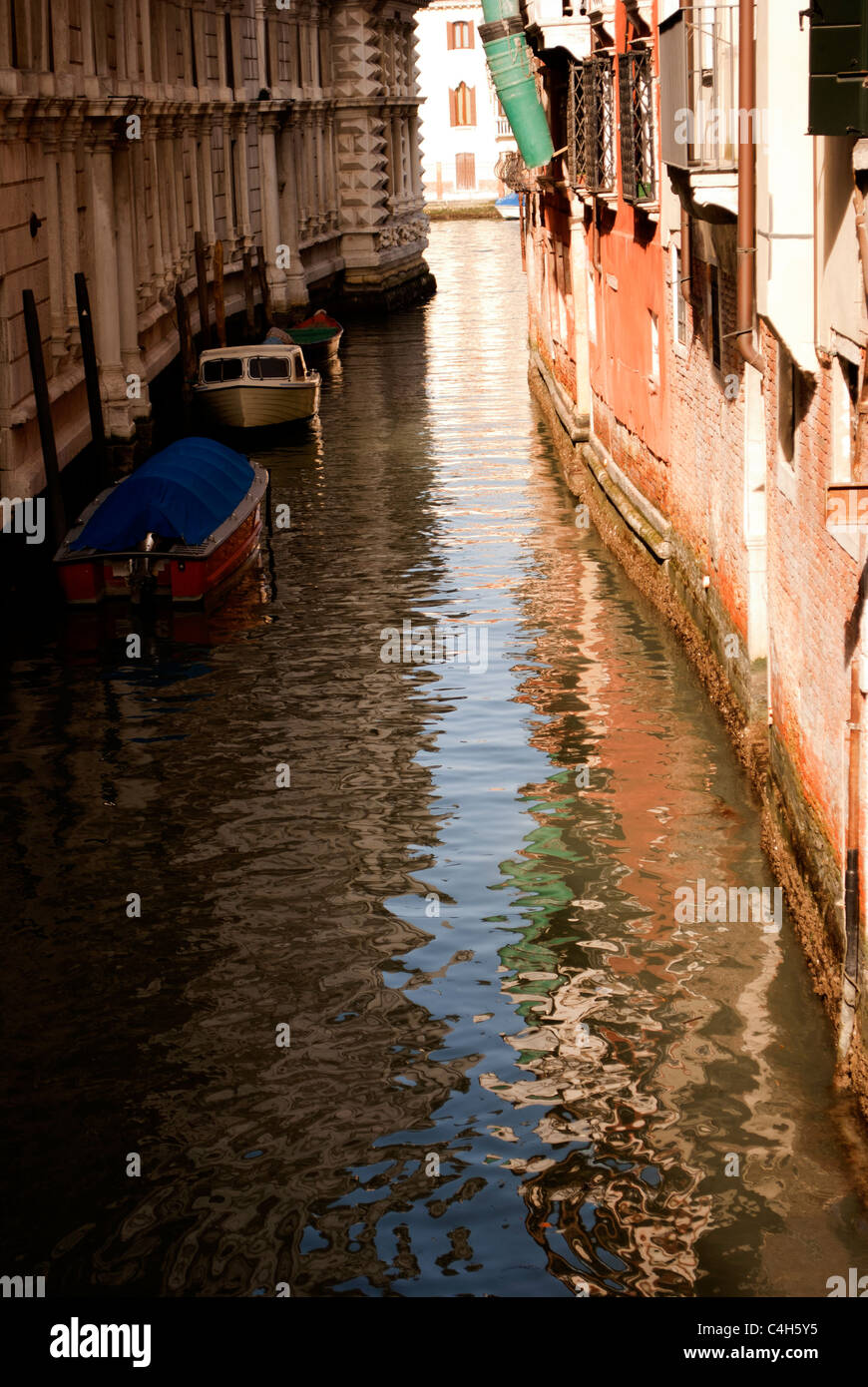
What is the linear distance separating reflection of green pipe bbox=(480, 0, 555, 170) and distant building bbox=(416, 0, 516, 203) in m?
57.3

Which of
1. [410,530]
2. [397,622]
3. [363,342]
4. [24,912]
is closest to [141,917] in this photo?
[24,912]

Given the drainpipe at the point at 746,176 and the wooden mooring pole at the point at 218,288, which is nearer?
the drainpipe at the point at 746,176

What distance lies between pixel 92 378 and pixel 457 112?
67166 millimetres

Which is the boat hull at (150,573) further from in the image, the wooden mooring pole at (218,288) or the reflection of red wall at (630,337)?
the wooden mooring pole at (218,288)

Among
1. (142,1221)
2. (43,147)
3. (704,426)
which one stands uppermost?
(43,147)

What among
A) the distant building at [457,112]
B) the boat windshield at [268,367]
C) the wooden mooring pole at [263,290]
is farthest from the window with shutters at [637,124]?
the distant building at [457,112]

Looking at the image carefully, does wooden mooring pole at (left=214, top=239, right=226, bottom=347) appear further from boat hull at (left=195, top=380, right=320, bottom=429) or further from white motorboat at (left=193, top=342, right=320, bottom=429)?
boat hull at (left=195, top=380, right=320, bottom=429)

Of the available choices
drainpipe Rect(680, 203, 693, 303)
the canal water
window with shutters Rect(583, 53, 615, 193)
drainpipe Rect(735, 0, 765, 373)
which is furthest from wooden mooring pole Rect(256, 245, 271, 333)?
drainpipe Rect(735, 0, 765, 373)

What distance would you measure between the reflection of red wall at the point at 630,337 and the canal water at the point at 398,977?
56.5 inches

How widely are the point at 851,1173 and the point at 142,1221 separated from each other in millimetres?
2520

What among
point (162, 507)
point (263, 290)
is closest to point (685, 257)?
point (162, 507)

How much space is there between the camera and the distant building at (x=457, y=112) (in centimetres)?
8188

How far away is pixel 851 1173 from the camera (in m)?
7.13

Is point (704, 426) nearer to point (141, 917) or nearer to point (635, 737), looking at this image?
point (635, 737)
